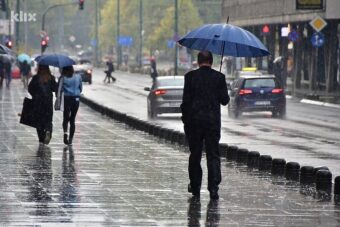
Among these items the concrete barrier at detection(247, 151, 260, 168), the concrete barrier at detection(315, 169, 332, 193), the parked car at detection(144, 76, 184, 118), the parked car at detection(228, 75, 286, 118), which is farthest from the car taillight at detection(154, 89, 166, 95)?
the concrete barrier at detection(315, 169, 332, 193)

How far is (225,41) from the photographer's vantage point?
1689cm

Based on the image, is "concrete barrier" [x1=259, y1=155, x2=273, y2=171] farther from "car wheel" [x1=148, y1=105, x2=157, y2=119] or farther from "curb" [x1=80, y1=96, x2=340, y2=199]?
"car wheel" [x1=148, y1=105, x2=157, y2=119]

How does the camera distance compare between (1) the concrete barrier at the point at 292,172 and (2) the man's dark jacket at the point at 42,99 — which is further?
(2) the man's dark jacket at the point at 42,99

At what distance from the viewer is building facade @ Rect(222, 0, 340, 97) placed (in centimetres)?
6241

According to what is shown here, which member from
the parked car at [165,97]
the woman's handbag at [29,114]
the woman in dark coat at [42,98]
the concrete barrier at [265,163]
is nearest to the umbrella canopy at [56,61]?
the woman in dark coat at [42,98]

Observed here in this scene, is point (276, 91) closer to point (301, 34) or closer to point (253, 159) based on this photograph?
point (253, 159)

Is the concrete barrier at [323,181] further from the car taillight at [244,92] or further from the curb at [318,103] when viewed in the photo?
→ the curb at [318,103]

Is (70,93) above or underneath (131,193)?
above

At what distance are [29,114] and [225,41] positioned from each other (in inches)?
375

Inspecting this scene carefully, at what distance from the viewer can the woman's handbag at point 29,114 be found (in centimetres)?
2556

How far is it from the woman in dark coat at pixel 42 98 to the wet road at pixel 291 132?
13.3ft

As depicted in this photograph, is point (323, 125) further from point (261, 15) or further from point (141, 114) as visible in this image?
point (261, 15)

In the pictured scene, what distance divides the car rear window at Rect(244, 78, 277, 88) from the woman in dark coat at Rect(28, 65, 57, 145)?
692 inches

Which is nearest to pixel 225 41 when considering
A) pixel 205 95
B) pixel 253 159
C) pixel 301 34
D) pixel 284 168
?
pixel 205 95
